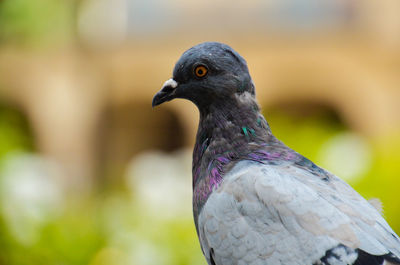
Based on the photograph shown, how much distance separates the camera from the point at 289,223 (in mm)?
3289

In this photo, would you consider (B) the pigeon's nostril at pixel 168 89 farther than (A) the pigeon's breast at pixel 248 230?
Yes

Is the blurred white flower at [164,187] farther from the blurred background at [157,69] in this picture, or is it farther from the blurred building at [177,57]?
the blurred building at [177,57]

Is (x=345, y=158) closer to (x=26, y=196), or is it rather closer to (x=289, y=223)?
(x=26, y=196)

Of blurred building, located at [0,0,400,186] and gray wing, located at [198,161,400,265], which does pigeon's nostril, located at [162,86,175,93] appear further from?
blurred building, located at [0,0,400,186]

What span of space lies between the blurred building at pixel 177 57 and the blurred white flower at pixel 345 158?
7.39m

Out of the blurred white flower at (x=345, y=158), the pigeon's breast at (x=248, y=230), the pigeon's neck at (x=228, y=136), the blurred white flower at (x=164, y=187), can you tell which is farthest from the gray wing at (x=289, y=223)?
the blurred white flower at (x=345, y=158)

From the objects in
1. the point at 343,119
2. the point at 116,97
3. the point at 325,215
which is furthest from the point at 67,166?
the point at 325,215

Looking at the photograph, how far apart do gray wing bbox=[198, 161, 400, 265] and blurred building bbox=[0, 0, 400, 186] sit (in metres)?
12.8

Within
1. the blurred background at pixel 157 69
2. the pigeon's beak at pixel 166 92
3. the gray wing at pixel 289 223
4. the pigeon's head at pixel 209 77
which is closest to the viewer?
the gray wing at pixel 289 223

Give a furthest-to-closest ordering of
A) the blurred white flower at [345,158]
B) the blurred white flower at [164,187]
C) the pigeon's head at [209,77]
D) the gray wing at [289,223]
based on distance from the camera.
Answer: the blurred white flower at [345,158] < the blurred white flower at [164,187] < the pigeon's head at [209,77] < the gray wing at [289,223]

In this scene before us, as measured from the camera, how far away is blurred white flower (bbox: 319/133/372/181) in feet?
25.6

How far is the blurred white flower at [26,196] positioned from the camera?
6.78 meters

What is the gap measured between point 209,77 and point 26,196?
4501mm

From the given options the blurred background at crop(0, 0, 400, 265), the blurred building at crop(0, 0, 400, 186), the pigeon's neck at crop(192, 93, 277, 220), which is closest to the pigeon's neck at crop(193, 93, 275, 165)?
the pigeon's neck at crop(192, 93, 277, 220)
